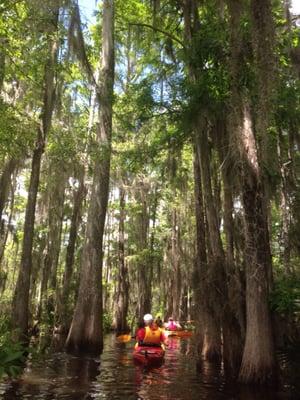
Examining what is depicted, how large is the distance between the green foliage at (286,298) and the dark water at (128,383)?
1.51 metres

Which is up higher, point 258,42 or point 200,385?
point 258,42

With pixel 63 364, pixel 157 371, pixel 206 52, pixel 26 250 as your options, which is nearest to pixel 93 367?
pixel 63 364

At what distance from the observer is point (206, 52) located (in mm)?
11695

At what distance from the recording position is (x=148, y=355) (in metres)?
11.4

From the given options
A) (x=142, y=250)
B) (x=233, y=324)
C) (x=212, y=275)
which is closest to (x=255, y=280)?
(x=233, y=324)

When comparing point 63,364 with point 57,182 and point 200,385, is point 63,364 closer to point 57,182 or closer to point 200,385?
point 200,385

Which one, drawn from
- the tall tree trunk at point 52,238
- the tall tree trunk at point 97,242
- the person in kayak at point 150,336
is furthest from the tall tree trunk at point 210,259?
the tall tree trunk at point 52,238

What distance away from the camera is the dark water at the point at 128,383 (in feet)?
25.0

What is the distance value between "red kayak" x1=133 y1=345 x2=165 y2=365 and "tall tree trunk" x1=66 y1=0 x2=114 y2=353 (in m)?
1.89

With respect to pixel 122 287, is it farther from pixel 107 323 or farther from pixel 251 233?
pixel 251 233

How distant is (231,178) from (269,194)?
430 centimetres

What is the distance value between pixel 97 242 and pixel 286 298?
6.45 m

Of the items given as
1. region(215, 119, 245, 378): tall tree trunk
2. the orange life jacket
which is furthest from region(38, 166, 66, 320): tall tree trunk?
region(215, 119, 245, 378): tall tree trunk

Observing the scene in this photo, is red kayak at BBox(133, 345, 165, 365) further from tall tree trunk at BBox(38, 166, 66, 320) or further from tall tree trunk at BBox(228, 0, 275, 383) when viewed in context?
tall tree trunk at BBox(38, 166, 66, 320)
